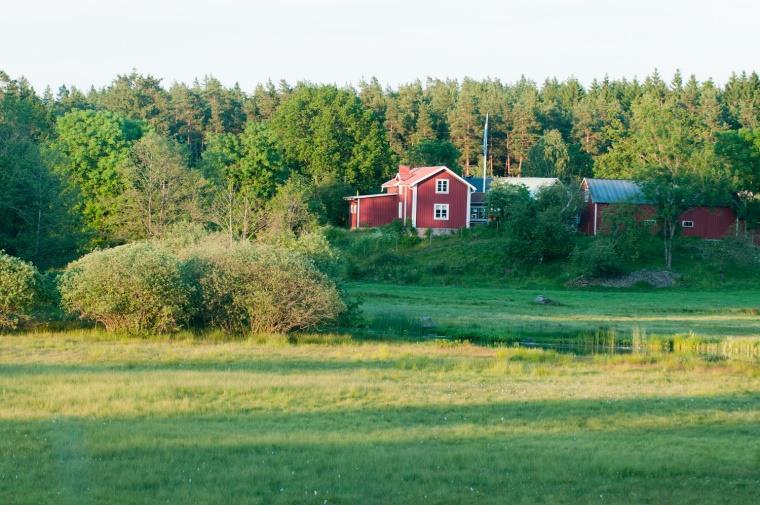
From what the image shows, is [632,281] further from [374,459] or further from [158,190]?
[374,459]

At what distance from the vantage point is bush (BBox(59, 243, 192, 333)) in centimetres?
3309

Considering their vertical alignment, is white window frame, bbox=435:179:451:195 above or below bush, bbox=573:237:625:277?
above

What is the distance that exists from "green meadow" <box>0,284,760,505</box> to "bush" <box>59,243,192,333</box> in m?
0.98

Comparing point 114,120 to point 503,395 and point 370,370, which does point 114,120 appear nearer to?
point 370,370

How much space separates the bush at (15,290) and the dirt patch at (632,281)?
38.5 metres

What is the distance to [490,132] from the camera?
119m

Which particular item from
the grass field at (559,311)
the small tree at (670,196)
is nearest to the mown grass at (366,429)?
the grass field at (559,311)

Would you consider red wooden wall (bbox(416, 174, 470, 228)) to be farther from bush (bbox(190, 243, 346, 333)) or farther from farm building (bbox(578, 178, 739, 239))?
bush (bbox(190, 243, 346, 333))

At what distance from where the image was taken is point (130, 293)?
1300 inches

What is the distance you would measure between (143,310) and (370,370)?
11216 millimetres

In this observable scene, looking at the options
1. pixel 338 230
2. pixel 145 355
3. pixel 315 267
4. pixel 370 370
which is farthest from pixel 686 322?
pixel 338 230

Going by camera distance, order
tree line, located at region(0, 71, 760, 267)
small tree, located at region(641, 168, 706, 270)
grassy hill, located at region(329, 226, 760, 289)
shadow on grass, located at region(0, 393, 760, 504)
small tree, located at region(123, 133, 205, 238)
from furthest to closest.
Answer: small tree, located at region(641, 168, 706, 270) < small tree, located at region(123, 133, 205, 238) < grassy hill, located at region(329, 226, 760, 289) < tree line, located at region(0, 71, 760, 267) < shadow on grass, located at region(0, 393, 760, 504)

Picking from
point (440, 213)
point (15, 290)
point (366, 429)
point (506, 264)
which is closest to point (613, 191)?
point (506, 264)

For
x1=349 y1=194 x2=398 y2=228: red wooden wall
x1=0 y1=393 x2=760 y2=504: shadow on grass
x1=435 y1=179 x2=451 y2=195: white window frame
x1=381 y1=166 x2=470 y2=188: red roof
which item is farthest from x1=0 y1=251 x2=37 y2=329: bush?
x1=349 y1=194 x2=398 y2=228: red wooden wall
